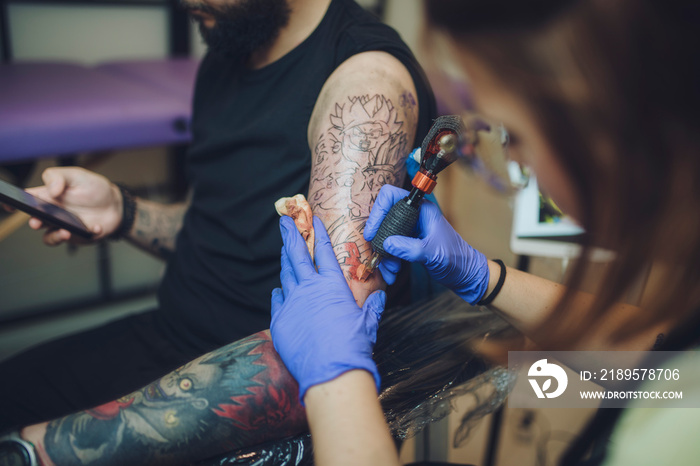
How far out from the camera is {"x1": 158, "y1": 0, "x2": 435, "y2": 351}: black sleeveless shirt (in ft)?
3.01

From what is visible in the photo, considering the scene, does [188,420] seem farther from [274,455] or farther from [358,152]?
[358,152]

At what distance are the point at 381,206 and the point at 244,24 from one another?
496mm

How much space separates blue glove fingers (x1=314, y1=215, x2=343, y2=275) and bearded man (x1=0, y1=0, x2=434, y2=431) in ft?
0.05

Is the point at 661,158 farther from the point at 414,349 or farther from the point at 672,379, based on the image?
the point at 414,349

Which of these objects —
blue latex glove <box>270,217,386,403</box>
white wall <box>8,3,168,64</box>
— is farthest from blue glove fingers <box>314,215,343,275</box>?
white wall <box>8,3,168,64</box>

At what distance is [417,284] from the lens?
105 cm

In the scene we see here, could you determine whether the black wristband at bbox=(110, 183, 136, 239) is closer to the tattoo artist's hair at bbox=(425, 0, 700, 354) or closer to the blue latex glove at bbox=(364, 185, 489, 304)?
the blue latex glove at bbox=(364, 185, 489, 304)

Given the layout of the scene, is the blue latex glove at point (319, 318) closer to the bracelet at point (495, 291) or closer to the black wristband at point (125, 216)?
the bracelet at point (495, 291)

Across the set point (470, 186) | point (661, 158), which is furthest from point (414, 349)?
point (470, 186)

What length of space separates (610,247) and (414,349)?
1.28 feet

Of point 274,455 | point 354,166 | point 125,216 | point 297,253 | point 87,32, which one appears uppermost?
point 87,32

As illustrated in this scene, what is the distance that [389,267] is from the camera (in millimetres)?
807

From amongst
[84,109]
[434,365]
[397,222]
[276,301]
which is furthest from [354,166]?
[84,109]

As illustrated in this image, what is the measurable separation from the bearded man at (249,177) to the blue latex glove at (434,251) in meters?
0.03
